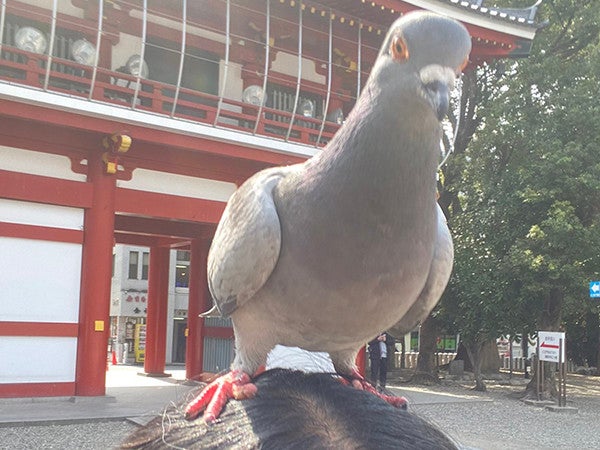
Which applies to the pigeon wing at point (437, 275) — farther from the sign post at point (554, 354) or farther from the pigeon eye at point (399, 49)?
the sign post at point (554, 354)

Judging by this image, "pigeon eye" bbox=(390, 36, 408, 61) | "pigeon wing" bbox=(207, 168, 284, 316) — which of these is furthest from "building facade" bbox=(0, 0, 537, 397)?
"pigeon eye" bbox=(390, 36, 408, 61)

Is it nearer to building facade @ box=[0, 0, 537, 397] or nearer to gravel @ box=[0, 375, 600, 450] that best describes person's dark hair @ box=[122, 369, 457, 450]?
gravel @ box=[0, 375, 600, 450]

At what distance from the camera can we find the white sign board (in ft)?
39.1

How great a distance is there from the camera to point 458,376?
17328 millimetres

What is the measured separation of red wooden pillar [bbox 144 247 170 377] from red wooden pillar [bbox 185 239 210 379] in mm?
1165

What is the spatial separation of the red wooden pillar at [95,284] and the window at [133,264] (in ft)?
50.2

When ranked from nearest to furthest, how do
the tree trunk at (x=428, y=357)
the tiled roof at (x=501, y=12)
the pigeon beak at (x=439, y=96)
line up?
the pigeon beak at (x=439, y=96) → the tiled roof at (x=501, y=12) → the tree trunk at (x=428, y=357)

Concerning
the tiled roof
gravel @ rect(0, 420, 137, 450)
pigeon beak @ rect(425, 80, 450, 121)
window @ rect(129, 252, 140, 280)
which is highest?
the tiled roof

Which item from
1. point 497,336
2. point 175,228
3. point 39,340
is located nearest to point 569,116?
point 497,336

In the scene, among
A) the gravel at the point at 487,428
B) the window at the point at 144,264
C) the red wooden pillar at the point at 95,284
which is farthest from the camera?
the window at the point at 144,264

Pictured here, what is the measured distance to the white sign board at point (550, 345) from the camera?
11.9 metres

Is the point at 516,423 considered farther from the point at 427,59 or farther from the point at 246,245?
the point at 427,59

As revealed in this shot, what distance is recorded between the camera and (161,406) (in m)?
4.62

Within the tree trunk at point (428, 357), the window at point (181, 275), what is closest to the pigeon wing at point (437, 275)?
the tree trunk at point (428, 357)
